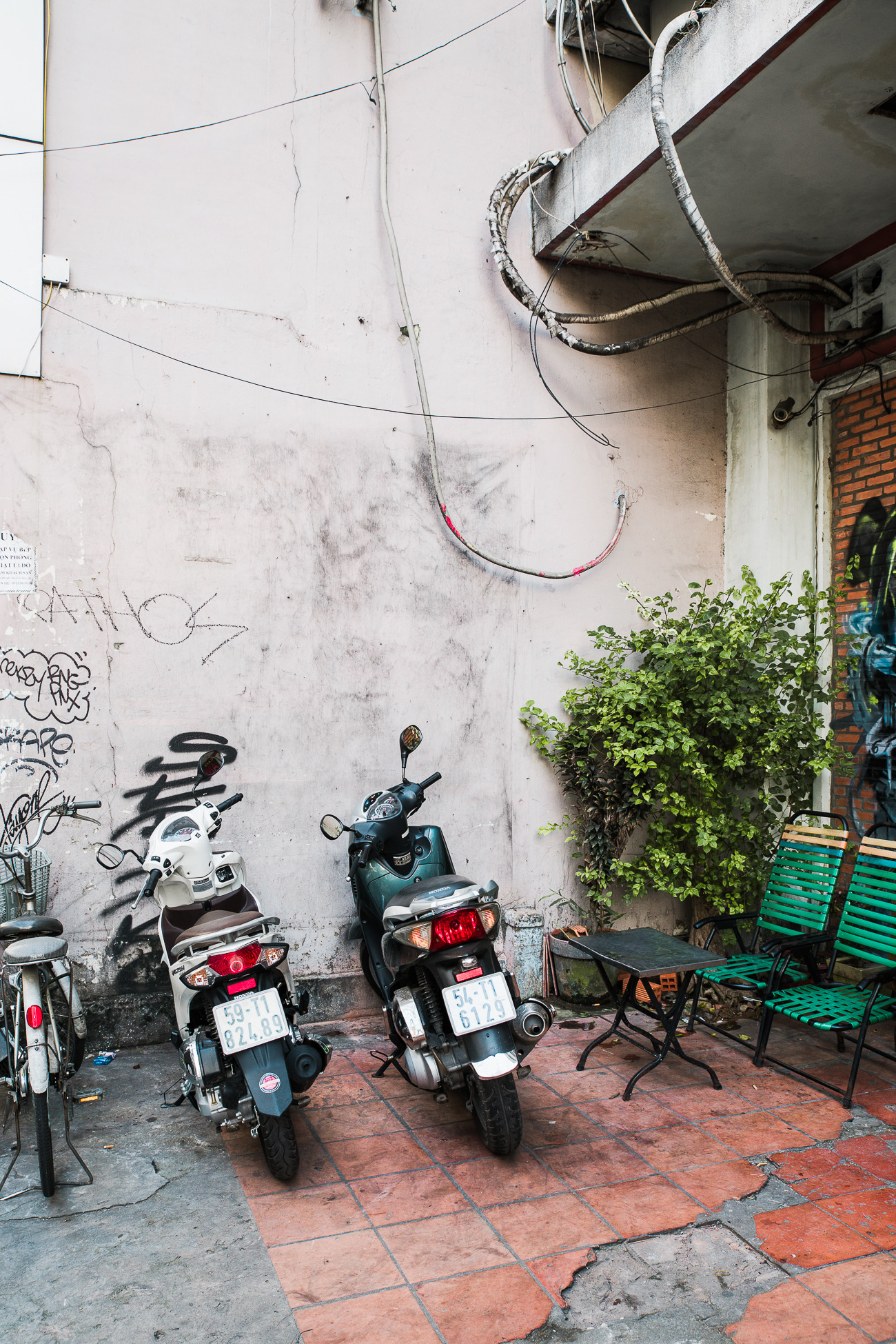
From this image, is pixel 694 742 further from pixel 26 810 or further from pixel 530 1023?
pixel 26 810

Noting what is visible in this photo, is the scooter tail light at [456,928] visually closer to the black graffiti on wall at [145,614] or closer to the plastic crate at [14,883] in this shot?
the plastic crate at [14,883]

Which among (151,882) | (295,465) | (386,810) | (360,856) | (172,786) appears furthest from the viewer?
(295,465)

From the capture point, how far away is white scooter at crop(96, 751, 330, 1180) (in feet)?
10.6

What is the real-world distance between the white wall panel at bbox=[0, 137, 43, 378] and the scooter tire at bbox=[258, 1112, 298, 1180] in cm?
371

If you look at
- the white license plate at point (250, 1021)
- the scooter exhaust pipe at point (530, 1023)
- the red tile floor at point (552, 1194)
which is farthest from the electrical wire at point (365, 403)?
the red tile floor at point (552, 1194)

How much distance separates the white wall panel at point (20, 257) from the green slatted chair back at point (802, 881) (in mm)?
4795

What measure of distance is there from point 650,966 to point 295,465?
3234 mm

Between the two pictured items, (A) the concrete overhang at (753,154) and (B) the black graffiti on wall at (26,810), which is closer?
(A) the concrete overhang at (753,154)

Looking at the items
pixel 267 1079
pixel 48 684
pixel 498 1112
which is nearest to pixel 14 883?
pixel 48 684

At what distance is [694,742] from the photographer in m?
5.12

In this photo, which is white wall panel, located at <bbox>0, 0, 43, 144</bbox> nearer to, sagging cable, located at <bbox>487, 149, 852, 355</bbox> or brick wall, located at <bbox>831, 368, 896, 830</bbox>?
sagging cable, located at <bbox>487, 149, 852, 355</bbox>

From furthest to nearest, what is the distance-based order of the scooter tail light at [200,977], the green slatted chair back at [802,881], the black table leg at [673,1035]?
the green slatted chair back at [802,881]
the black table leg at [673,1035]
the scooter tail light at [200,977]

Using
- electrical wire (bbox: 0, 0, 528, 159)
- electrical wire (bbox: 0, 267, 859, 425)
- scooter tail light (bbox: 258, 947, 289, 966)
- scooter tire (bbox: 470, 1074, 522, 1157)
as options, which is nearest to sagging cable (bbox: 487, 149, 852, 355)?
electrical wire (bbox: 0, 267, 859, 425)

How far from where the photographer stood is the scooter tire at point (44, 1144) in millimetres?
3184
